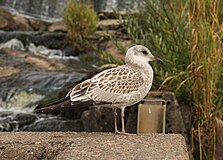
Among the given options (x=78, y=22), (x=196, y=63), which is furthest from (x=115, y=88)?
A: (x=78, y=22)

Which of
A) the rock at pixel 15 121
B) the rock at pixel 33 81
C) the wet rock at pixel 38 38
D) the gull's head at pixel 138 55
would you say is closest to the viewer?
the gull's head at pixel 138 55

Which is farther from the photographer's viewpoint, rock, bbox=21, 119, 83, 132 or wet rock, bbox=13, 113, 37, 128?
wet rock, bbox=13, 113, 37, 128

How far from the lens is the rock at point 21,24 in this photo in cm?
1264

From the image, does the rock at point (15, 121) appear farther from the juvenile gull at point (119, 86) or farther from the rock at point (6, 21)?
the rock at point (6, 21)

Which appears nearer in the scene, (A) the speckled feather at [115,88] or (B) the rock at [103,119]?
(A) the speckled feather at [115,88]

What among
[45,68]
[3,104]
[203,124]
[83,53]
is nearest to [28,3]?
[83,53]

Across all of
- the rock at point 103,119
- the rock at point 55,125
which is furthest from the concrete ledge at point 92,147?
the rock at point 55,125

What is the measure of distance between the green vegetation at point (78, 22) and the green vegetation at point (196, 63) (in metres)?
5.14

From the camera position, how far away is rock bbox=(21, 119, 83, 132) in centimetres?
584

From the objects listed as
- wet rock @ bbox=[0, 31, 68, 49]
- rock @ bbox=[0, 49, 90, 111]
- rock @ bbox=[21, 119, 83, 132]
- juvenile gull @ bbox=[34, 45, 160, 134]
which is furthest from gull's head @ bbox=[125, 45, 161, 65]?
wet rock @ bbox=[0, 31, 68, 49]

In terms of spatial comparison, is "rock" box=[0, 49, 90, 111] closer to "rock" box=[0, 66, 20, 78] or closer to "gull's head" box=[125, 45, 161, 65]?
"rock" box=[0, 66, 20, 78]

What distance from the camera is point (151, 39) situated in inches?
211

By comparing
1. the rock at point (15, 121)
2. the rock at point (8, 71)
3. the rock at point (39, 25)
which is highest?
the rock at point (39, 25)

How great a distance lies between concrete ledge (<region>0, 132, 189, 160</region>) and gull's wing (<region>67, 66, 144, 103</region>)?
0.81 feet
